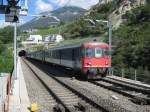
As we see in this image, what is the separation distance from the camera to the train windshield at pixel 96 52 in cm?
3197

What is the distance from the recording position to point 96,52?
32.4 m

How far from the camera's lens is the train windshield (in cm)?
3197

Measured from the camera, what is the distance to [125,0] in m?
96.1

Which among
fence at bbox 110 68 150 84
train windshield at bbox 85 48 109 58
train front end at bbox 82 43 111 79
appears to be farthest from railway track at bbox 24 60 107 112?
fence at bbox 110 68 150 84

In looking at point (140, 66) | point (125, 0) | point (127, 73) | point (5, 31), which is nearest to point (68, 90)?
point (127, 73)

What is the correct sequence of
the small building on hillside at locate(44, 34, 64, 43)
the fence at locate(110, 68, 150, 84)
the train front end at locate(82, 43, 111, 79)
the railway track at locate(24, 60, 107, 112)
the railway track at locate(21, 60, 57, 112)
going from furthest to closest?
the small building on hillside at locate(44, 34, 64, 43) → the train front end at locate(82, 43, 111, 79) → the fence at locate(110, 68, 150, 84) → the railway track at locate(21, 60, 57, 112) → the railway track at locate(24, 60, 107, 112)

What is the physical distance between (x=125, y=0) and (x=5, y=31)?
3357 centimetres

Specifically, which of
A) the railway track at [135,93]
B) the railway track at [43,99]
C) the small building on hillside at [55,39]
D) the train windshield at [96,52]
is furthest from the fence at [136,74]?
the small building on hillside at [55,39]

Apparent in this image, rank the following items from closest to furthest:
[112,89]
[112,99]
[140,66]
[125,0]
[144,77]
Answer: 1. [112,99]
2. [112,89]
3. [144,77]
4. [140,66]
5. [125,0]

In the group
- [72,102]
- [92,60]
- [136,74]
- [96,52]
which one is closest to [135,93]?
[72,102]

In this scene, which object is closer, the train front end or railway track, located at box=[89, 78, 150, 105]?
railway track, located at box=[89, 78, 150, 105]

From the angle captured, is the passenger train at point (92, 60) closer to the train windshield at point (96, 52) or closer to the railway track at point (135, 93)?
the train windshield at point (96, 52)

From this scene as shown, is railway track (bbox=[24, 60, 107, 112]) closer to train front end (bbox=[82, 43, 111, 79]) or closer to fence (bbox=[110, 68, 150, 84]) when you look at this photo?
train front end (bbox=[82, 43, 111, 79])

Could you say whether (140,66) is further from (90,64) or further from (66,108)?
(66,108)
